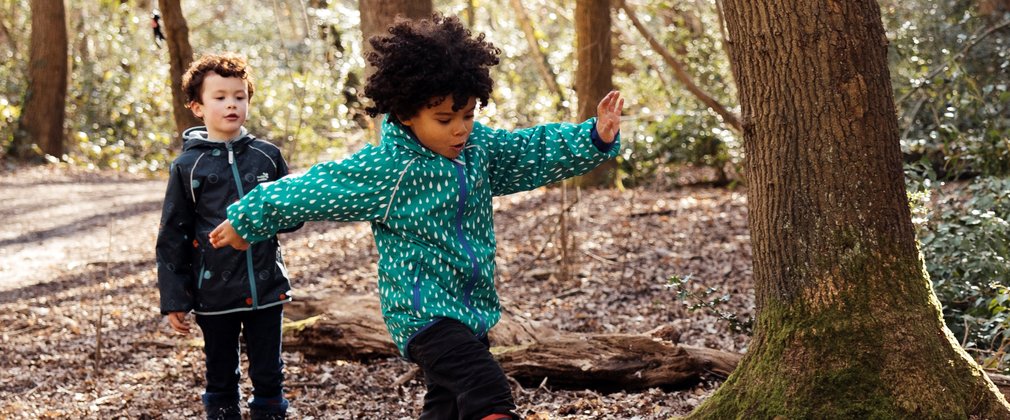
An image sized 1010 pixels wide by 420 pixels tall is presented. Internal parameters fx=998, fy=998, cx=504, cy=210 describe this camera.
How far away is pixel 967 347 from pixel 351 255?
5.66m

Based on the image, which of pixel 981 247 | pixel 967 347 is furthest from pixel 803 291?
pixel 981 247

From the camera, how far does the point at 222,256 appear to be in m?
3.72

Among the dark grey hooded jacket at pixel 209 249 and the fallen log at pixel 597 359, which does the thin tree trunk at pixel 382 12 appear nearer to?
the fallen log at pixel 597 359

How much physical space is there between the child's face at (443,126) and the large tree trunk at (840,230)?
90 cm

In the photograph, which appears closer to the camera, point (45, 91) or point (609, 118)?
point (609, 118)

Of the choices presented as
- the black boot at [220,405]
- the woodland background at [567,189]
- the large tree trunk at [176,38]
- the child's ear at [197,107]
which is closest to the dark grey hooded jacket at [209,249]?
the child's ear at [197,107]

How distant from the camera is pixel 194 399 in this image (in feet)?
15.7

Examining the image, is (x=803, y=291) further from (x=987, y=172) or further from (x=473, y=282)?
(x=987, y=172)

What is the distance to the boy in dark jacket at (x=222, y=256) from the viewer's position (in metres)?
3.73

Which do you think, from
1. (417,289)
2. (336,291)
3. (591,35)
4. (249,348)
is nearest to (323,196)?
(417,289)

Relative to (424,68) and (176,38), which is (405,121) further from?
(176,38)

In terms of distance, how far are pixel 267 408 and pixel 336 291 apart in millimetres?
3142

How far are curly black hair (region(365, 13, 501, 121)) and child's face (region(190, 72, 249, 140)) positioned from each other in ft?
3.25

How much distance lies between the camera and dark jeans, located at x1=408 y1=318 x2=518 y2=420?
9.42 ft
